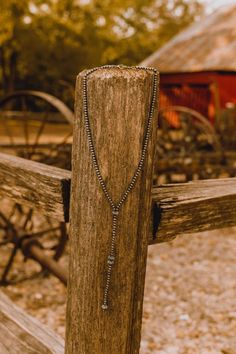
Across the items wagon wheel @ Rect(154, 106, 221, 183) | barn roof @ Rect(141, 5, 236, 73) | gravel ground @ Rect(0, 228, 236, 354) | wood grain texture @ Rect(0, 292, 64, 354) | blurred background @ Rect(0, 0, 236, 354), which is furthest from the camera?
barn roof @ Rect(141, 5, 236, 73)

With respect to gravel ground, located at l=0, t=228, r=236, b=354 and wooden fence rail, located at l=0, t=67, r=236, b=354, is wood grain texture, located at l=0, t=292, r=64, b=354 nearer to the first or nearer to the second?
wooden fence rail, located at l=0, t=67, r=236, b=354

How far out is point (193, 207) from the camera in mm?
1584

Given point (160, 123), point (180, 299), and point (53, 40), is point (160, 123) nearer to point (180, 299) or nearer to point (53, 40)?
point (180, 299)

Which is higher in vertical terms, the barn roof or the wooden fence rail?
the barn roof

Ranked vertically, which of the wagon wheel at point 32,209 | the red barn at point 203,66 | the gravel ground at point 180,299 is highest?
the red barn at point 203,66

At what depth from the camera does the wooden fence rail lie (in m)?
1.29

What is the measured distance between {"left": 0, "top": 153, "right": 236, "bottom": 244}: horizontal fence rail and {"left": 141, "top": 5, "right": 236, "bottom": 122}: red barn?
1299cm

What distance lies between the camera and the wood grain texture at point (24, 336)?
167cm

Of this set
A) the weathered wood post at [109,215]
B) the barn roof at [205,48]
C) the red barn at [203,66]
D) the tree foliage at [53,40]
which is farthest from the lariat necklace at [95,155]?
the tree foliage at [53,40]

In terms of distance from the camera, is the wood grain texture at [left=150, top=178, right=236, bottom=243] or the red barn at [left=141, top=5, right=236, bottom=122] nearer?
the wood grain texture at [left=150, top=178, right=236, bottom=243]

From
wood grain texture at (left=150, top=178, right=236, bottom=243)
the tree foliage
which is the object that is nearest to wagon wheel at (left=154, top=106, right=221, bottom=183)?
wood grain texture at (left=150, top=178, right=236, bottom=243)

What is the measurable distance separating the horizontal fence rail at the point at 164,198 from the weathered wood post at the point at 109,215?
104mm

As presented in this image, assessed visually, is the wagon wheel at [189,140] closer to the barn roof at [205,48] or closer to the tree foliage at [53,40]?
Answer: the barn roof at [205,48]

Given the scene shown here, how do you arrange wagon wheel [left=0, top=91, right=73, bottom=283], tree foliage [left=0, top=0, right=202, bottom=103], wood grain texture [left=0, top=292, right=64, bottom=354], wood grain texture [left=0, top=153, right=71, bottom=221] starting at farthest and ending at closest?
tree foliage [left=0, top=0, right=202, bottom=103], wagon wheel [left=0, top=91, right=73, bottom=283], wood grain texture [left=0, top=292, right=64, bottom=354], wood grain texture [left=0, top=153, right=71, bottom=221]
